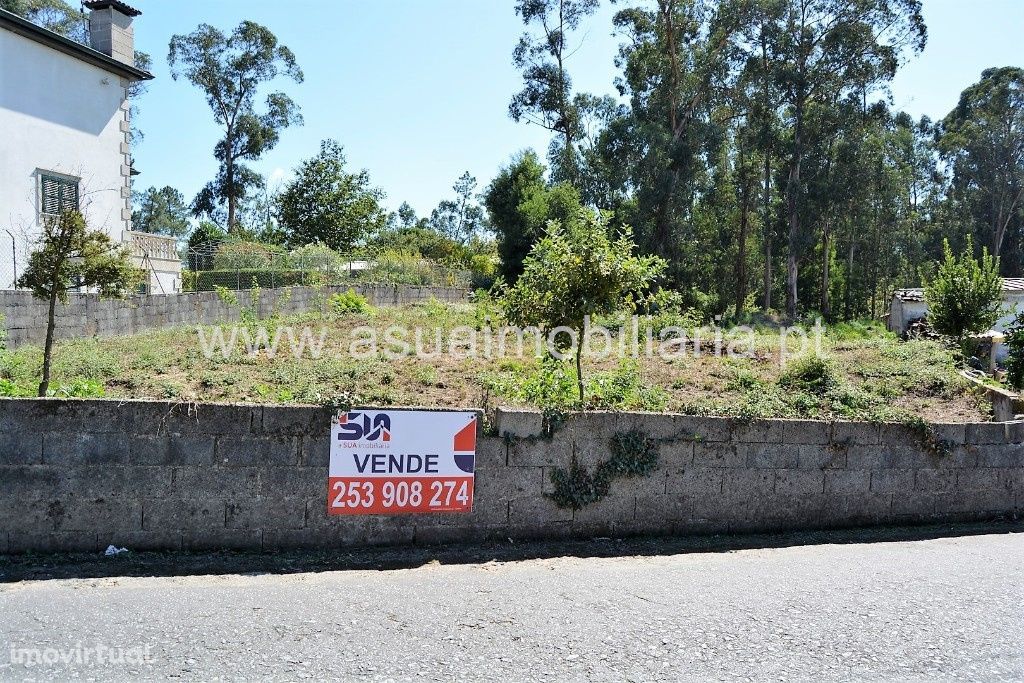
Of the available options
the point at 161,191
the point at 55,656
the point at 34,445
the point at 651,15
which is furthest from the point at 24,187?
the point at 161,191

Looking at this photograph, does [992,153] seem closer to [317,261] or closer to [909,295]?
[909,295]

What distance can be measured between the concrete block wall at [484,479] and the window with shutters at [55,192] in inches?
520

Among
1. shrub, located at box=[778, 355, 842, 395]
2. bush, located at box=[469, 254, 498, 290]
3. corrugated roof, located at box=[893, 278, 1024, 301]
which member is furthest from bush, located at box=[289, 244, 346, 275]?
corrugated roof, located at box=[893, 278, 1024, 301]

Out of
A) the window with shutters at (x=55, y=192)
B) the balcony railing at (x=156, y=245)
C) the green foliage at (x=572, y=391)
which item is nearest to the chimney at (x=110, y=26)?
the window with shutters at (x=55, y=192)

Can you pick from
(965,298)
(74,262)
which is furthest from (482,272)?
(74,262)

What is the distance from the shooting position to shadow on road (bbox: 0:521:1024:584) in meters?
5.63

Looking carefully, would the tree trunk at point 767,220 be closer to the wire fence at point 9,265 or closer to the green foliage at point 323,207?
the green foliage at point 323,207

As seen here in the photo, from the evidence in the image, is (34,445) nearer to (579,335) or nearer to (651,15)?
(579,335)

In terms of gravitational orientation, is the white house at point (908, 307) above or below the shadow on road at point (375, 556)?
above

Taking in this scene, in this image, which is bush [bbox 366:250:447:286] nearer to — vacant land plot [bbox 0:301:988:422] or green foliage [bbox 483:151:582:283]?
green foliage [bbox 483:151:582:283]

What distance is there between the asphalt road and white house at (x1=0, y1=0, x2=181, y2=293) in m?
11.3

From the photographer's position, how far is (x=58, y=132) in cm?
1761

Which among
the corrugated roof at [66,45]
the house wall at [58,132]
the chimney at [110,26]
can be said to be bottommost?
the house wall at [58,132]

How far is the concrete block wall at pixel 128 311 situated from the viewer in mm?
10901
